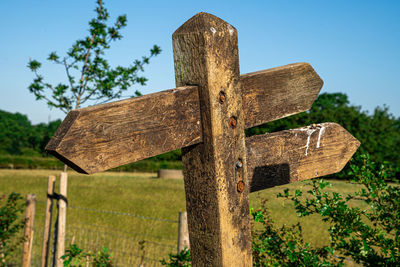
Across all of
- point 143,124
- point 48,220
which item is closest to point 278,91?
point 143,124

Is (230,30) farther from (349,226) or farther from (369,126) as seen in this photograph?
(369,126)

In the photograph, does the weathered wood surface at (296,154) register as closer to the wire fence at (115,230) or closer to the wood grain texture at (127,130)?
the wood grain texture at (127,130)

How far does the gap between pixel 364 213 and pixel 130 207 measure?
42.4 ft

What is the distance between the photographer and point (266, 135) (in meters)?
1.80

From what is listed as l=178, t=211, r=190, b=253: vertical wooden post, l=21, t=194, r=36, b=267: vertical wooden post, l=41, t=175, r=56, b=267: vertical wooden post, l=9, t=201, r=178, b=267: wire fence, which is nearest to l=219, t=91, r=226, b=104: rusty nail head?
l=178, t=211, r=190, b=253: vertical wooden post

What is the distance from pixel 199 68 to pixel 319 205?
172cm

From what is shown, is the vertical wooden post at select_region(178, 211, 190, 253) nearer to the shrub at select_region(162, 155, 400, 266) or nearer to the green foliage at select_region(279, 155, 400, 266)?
the shrub at select_region(162, 155, 400, 266)

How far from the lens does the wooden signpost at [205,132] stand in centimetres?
122

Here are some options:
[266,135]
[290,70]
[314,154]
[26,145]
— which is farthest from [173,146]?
[26,145]

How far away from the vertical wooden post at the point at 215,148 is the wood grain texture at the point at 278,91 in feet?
0.32

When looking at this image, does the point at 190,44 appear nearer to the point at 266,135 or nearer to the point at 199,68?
the point at 199,68

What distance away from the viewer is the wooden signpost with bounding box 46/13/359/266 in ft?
3.99

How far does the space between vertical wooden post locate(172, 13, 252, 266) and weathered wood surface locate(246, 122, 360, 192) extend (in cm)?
20

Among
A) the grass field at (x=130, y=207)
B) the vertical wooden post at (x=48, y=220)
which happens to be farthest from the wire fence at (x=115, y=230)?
the vertical wooden post at (x=48, y=220)
